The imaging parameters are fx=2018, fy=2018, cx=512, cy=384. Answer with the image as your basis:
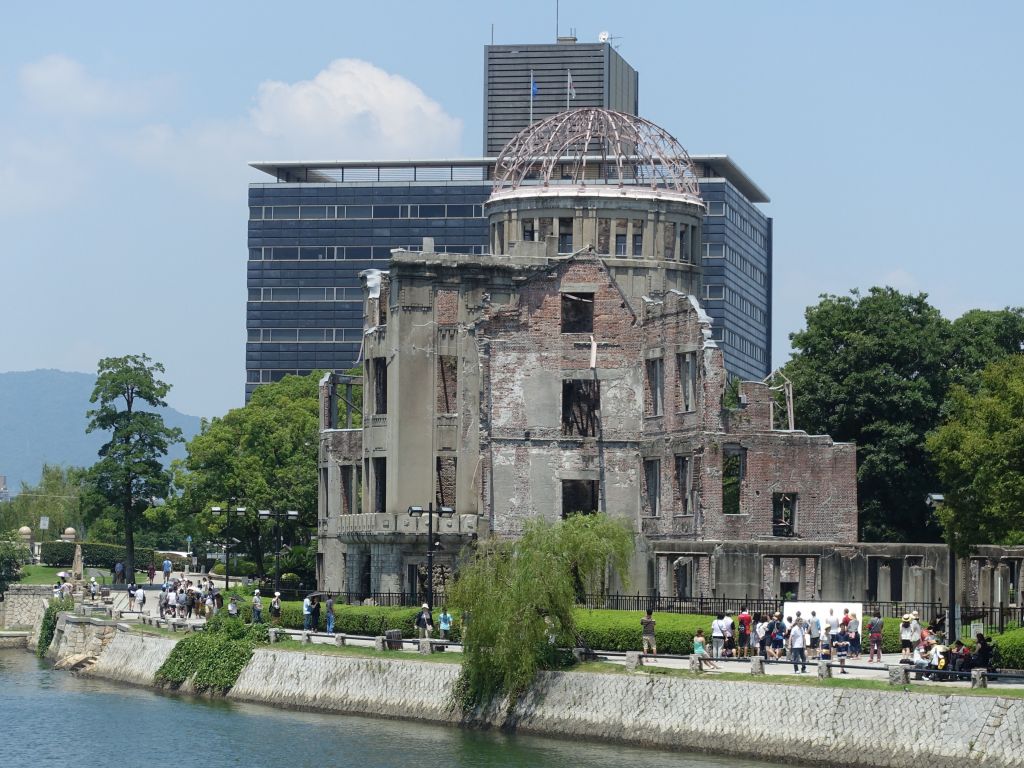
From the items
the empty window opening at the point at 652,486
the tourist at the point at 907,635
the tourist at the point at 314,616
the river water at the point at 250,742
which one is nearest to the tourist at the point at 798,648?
the tourist at the point at 907,635

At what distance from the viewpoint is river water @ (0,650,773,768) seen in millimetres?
51156

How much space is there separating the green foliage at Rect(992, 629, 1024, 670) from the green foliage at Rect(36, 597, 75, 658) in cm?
5173

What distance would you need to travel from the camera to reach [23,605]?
102875 mm

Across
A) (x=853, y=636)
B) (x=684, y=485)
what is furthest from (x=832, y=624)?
(x=684, y=485)

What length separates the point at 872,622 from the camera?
55.5m

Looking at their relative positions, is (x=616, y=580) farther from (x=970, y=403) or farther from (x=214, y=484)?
(x=214, y=484)

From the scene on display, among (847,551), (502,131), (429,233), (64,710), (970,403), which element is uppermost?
(502,131)

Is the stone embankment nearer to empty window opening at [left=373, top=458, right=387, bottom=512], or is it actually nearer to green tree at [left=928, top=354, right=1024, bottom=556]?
green tree at [left=928, top=354, right=1024, bottom=556]

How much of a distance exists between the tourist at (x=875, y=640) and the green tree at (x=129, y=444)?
6139cm

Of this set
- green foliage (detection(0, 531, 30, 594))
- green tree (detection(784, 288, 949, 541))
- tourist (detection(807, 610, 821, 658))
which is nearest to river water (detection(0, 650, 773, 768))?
tourist (detection(807, 610, 821, 658))

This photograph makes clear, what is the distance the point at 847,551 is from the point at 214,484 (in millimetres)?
45335

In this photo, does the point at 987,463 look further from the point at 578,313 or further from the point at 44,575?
the point at 44,575

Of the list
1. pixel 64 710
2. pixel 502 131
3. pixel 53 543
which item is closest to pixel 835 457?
pixel 64 710

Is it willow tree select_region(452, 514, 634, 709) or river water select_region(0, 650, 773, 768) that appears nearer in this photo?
river water select_region(0, 650, 773, 768)
